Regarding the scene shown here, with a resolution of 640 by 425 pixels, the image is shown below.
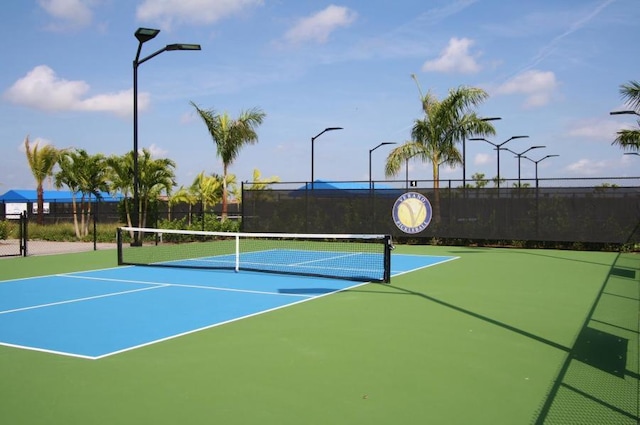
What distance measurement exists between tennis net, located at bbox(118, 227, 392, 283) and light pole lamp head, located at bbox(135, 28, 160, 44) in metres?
6.05

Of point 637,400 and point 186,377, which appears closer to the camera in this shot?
point 637,400

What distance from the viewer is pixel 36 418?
464 centimetres

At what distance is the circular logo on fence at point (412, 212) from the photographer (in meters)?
23.3

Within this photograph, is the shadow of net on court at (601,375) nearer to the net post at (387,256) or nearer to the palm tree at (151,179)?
the net post at (387,256)

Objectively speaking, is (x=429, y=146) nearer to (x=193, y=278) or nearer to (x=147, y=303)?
(x=193, y=278)

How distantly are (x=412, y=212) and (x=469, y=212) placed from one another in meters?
2.25

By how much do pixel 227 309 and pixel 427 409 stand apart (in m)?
5.05

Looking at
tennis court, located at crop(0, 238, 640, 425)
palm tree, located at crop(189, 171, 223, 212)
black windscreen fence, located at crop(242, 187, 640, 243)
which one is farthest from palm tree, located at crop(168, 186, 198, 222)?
tennis court, located at crop(0, 238, 640, 425)

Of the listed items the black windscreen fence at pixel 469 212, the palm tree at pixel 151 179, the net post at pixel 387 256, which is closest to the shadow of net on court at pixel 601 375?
the net post at pixel 387 256

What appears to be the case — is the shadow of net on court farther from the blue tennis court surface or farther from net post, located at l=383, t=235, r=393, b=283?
the blue tennis court surface

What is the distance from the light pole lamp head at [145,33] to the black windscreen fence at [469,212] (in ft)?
29.2

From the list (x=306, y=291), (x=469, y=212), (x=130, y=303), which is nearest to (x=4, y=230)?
(x=130, y=303)

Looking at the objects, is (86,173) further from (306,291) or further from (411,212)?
(306,291)

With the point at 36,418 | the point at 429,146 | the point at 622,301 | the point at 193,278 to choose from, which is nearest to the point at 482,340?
the point at 622,301
